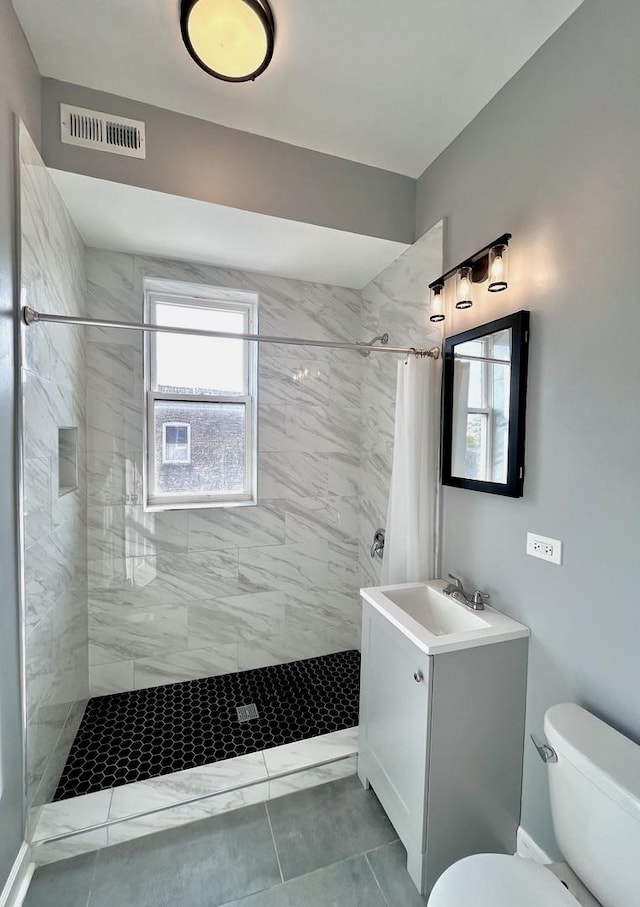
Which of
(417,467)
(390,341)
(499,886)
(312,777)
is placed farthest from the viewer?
(390,341)

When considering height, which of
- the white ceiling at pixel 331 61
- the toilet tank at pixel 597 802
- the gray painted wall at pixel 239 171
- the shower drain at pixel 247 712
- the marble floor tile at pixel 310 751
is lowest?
the shower drain at pixel 247 712

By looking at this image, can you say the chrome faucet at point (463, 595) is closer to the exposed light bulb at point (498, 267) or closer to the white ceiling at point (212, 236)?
the exposed light bulb at point (498, 267)

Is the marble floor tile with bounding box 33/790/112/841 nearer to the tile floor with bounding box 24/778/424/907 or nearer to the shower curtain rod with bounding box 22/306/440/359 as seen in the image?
the tile floor with bounding box 24/778/424/907

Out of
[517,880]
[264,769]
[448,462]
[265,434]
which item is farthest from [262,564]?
[517,880]

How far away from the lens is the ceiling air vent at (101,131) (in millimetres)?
1510

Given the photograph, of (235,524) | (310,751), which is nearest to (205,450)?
(235,524)

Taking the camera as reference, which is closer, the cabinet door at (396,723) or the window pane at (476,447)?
the cabinet door at (396,723)

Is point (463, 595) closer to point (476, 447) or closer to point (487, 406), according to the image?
point (476, 447)

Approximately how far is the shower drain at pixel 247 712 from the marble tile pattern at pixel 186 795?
280mm

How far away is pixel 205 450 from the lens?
2408 mm

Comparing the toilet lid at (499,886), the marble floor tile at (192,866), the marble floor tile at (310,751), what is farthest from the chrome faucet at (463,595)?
the marble floor tile at (192,866)

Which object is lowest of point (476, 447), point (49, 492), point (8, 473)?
point (49, 492)

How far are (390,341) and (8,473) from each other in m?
1.96

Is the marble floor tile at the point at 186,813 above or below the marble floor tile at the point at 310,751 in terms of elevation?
below
